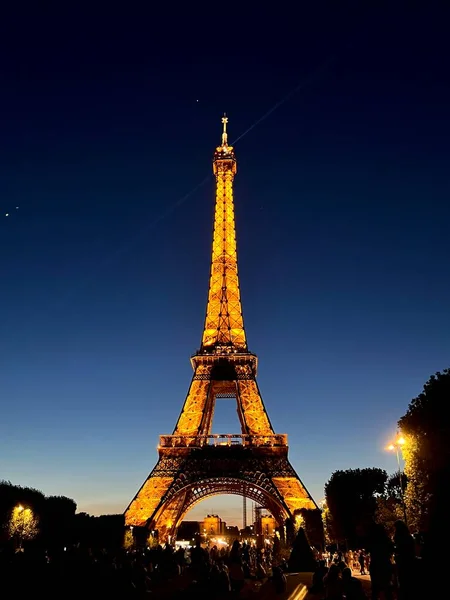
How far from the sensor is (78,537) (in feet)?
160

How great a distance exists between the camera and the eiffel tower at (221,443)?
170ft

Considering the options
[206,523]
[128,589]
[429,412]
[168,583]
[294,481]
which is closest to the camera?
[128,589]

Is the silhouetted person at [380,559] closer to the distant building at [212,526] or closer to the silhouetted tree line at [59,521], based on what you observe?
the silhouetted tree line at [59,521]

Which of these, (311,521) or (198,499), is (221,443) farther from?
(198,499)

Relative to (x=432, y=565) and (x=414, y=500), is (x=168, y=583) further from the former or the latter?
(x=414, y=500)

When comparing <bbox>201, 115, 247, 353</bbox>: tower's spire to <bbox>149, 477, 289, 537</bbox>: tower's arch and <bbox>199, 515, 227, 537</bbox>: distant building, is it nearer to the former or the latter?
<bbox>149, 477, 289, 537</bbox>: tower's arch

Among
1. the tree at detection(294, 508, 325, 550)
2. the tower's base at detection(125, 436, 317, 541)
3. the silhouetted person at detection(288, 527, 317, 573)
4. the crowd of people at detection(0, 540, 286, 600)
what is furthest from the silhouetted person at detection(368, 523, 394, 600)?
the tower's base at detection(125, 436, 317, 541)

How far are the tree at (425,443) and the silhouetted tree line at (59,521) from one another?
2681 centimetres

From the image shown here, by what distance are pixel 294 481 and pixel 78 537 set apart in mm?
21445

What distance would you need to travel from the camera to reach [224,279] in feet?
222

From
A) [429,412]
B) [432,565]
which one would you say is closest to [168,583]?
[432,565]

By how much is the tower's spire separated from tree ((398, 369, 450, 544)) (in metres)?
33.7

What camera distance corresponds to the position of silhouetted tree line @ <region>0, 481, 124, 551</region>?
40656 mm

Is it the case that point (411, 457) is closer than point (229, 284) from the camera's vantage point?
Yes
